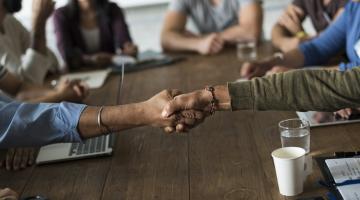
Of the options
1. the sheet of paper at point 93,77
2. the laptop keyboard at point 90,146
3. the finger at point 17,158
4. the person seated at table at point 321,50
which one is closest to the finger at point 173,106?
the laptop keyboard at point 90,146

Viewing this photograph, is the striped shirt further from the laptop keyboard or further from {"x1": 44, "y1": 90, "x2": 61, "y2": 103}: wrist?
the laptop keyboard

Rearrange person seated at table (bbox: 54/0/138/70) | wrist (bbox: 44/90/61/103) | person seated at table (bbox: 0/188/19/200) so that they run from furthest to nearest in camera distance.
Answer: person seated at table (bbox: 54/0/138/70), wrist (bbox: 44/90/61/103), person seated at table (bbox: 0/188/19/200)

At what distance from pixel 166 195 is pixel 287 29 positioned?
5.21 ft

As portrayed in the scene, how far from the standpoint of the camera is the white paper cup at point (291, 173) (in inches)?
41.7

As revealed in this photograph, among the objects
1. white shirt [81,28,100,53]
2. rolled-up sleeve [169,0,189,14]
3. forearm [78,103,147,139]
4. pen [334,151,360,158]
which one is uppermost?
pen [334,151,360,158]

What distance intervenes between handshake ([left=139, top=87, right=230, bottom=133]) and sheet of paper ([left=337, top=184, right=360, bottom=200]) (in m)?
0.41

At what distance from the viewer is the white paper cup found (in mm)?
1060

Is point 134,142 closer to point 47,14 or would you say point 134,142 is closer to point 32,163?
point 32,163

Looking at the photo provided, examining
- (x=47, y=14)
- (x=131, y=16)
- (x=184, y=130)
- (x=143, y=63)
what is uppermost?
(x=184, y=130)

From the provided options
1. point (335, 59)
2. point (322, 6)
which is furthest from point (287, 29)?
point (335, 59)

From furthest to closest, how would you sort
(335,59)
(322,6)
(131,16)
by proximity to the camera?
(131,16) → (322,6) → (335,59)

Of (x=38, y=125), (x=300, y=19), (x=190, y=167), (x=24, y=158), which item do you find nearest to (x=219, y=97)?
(x=190, y=167)

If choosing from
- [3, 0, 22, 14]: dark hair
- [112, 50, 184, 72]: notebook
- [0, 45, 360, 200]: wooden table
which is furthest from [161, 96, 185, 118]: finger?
[3, 0, 22, 14]: dark hair

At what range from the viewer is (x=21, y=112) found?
4.56ft
